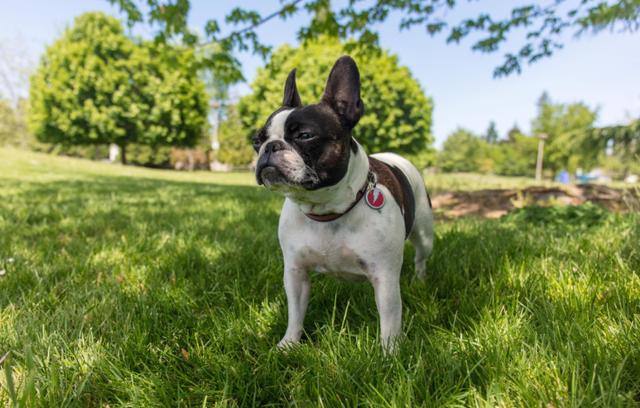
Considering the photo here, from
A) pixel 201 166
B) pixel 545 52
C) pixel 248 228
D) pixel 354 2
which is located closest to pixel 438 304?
pixel 248 228

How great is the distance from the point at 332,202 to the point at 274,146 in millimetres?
375

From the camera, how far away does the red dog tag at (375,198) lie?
1876 mm

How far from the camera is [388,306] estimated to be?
5.92ft

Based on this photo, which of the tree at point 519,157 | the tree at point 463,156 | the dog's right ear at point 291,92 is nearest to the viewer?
the dog's right ear at point 291,92

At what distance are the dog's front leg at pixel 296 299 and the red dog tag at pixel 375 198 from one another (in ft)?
1.63

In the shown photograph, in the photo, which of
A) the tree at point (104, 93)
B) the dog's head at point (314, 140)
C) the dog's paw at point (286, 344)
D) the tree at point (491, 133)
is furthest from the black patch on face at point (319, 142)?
the tree at point (491, 133)

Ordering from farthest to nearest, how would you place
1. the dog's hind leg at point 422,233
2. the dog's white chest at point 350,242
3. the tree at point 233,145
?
the tree at point 233,145 < the dog's hind leg at point 422,233 < the dog's white chest at point 350,242

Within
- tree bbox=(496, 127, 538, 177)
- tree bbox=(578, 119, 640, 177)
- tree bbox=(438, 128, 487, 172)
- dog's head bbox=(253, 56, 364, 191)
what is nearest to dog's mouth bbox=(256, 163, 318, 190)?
dog's head bbox=(253, 56, 364, 191)

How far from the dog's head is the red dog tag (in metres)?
0.18

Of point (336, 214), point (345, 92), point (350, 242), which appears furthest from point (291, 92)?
point (350, 242)

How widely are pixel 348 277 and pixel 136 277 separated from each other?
61.5 inches

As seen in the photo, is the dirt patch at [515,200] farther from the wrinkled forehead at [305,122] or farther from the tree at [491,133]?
the tree at [491,133]

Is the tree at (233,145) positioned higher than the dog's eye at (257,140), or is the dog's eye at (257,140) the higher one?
the tree at (233,145)

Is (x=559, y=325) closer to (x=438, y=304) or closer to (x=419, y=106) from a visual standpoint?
(x=438, y=304)
